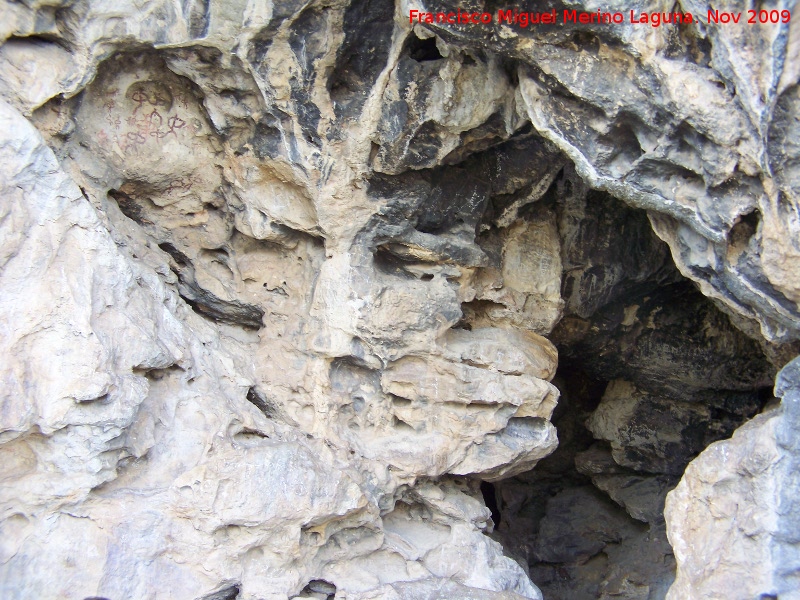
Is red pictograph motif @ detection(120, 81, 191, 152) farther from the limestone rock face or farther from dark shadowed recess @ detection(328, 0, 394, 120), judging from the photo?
the limestone rock face

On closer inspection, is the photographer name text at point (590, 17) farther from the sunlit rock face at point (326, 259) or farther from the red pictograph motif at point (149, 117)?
the red pictograph motif at point (149, 117)

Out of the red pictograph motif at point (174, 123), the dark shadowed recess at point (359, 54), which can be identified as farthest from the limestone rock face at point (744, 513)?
the red pictograph motif at point (174, 123)

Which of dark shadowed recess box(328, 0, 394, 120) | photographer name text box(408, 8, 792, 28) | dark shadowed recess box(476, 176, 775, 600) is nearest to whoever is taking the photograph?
photographer name text box(408, 8, 792, 28)

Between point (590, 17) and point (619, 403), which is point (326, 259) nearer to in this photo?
point (590, 17)

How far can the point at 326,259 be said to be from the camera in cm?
361

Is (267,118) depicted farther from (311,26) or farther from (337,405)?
(337,405)

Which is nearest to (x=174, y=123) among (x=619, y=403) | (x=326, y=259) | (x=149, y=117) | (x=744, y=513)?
(x=149, y=117)

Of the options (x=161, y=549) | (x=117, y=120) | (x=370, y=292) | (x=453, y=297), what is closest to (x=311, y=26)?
(x=117, y=120)

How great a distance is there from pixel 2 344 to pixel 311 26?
1685 mm

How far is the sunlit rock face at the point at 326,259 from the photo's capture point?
269 centimetres

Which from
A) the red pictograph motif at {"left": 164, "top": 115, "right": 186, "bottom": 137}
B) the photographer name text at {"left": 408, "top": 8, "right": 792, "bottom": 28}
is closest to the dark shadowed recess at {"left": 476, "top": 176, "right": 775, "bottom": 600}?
the photographer name text at {"left": 408, "top": 8, "right": 792, "bottom": 28}

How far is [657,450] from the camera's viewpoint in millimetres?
5496

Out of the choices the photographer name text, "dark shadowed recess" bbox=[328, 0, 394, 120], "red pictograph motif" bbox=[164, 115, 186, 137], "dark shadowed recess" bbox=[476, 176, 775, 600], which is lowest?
"dark shadowed recess" bbox=[476, 176, 775, 600]

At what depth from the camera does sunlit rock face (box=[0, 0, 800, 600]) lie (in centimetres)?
269
